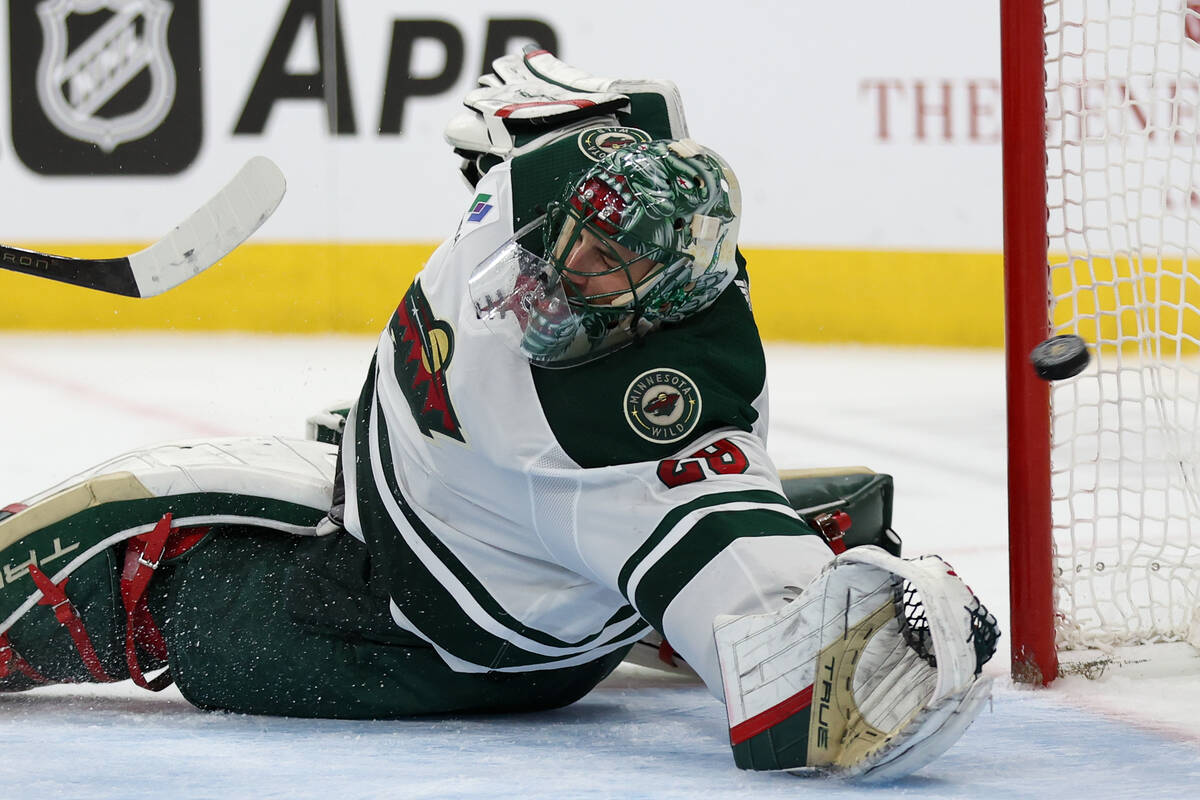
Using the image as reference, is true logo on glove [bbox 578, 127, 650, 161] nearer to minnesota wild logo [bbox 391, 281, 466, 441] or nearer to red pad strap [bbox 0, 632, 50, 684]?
minnesota wild logo [bbox 391, 281, 466, 441]

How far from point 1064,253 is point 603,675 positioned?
85 centimetres

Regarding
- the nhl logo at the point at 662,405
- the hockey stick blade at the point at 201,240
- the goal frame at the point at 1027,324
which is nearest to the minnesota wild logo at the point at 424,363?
the nhl logo at the point at 662,405

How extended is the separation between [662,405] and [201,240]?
0.84 m

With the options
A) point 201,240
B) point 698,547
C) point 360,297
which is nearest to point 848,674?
point 698,547

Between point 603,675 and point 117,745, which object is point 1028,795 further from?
point 117,745

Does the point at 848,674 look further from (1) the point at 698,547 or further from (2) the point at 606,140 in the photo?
(2) the point at 606,140

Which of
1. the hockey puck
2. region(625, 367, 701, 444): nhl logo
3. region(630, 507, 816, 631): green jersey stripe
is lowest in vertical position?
region(630, 507, 816, 631): green jersey stripe

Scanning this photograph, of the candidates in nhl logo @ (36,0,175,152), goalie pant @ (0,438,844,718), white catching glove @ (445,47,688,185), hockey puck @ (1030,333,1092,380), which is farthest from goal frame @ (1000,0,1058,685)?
nhl logo @ (36,0,175,152)

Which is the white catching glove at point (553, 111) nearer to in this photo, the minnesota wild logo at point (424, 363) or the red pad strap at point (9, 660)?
the minnesota wild logo at point (424, 363)

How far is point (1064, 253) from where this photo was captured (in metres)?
2.15

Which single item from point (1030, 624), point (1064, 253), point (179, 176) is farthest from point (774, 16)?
point (1030, 624)

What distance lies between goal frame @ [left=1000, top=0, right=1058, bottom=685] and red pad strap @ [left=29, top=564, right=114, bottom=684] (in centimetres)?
105

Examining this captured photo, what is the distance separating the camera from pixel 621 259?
1432 millimetres

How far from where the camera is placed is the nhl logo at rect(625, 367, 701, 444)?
4.76 ft
